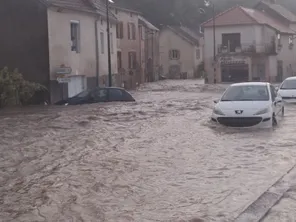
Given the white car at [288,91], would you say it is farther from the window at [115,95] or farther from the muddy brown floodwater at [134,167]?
the window at [115,95]

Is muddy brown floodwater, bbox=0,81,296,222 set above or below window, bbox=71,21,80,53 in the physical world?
below

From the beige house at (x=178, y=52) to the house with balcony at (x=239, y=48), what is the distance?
658 inches

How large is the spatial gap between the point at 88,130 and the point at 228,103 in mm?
4345

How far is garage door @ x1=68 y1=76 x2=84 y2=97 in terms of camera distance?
110ft

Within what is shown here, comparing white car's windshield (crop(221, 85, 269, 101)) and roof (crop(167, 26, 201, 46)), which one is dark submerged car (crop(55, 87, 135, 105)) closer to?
white car's windshield (crop(221, 85, 269, 101))

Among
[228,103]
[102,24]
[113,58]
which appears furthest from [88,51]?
[228,103]

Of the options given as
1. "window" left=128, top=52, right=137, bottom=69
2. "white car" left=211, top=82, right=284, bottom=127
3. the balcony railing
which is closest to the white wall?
"white car" left=211, top=82, right=284, bottom=127

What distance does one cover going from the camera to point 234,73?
200ft

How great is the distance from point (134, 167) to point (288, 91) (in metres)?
17.1

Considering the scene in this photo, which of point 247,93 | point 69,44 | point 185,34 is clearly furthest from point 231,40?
point 247,93

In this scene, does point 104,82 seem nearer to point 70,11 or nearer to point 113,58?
point 113,58

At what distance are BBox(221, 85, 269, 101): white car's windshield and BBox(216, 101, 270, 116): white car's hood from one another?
0.50 meters

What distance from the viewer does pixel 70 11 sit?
32.2 m

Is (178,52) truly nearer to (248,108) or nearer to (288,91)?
(288,91)
